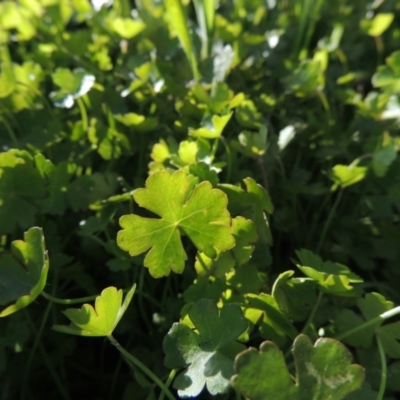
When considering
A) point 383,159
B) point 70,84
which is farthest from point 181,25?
point 383,159

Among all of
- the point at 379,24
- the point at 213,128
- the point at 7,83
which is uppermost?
the point at 7,83

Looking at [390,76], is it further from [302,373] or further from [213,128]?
[302,373]

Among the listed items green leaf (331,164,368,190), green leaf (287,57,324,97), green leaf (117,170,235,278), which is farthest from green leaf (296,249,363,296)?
green leaf (287,57,324,97)

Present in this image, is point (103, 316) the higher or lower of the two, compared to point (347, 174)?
higher

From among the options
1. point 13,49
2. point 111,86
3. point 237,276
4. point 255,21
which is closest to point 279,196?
point 237,276

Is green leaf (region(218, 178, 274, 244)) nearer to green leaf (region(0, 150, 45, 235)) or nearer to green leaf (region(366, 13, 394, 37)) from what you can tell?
green leaf (region(0, 150, 45, 235))

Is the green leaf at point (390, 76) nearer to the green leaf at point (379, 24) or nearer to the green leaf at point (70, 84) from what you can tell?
the green leaf at point (379, 24)

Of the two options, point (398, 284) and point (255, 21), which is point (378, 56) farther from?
point (398, 284)
